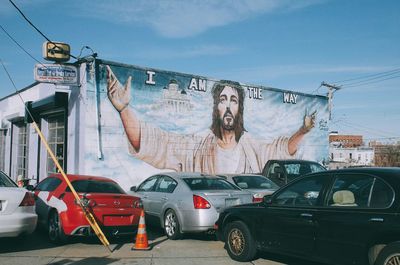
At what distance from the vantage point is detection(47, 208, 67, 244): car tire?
8.81 metres

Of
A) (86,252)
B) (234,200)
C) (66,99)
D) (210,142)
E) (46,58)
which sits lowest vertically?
(86,252)

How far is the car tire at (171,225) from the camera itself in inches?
377

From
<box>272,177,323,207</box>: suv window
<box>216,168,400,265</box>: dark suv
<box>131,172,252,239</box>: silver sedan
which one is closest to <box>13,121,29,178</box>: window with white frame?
<box>131,172,252,239</box>: silver sedan

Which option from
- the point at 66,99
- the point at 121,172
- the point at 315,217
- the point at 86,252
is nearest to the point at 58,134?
the point at 66,99

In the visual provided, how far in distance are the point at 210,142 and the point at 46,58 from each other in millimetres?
7088

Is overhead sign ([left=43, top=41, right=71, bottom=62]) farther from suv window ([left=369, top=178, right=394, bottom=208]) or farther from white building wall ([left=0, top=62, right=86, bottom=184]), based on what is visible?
suv window ([left=369, top=178, right=394, bottom=208])

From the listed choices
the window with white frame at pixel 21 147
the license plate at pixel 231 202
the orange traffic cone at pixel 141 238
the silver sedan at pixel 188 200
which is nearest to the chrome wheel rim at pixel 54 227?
the orange traffic cone at pixel 141 238

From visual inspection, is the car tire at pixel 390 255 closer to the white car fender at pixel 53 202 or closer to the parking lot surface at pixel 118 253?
the parking lot surface at pixel 118 253

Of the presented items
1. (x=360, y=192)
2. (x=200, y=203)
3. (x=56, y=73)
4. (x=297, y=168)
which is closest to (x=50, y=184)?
(x=200, y=203)

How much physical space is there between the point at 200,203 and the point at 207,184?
962 mm

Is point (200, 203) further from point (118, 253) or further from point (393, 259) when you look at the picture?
point (393, 259)

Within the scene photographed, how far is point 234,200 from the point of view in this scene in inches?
376

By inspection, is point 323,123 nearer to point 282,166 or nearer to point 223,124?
point 223,124

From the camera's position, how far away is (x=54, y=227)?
29.9ft
